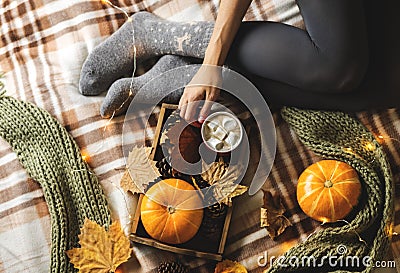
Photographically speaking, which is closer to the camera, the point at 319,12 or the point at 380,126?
the point at 319,12

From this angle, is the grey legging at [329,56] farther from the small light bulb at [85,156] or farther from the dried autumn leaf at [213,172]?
the small light bulb at [85,156]

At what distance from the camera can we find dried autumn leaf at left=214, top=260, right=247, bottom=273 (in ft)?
3.54

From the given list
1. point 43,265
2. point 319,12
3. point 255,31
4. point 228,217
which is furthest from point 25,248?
point 319,12

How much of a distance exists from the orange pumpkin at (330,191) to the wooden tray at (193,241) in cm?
16

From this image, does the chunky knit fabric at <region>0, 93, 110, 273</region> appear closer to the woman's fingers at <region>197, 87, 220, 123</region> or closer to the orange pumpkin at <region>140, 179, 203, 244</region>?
the orange pumpkin at <region>140, 179, 203, 244</region>

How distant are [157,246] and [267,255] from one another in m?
0.24

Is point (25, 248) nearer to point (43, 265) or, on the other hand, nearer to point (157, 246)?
point (43, 265)

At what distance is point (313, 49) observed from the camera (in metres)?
1.03

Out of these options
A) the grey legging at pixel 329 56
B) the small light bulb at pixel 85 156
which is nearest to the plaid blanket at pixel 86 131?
the small light bulb at pixel 85 156

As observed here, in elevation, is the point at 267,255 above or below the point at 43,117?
below

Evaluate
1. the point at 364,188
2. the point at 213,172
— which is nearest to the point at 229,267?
the point at 213,172

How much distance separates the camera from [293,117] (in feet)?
3.74

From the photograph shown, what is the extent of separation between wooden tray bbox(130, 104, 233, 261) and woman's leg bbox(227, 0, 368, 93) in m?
0.21

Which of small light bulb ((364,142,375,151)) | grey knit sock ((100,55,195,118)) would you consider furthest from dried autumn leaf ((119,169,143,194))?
small light bulb ((364,142,375,151))
